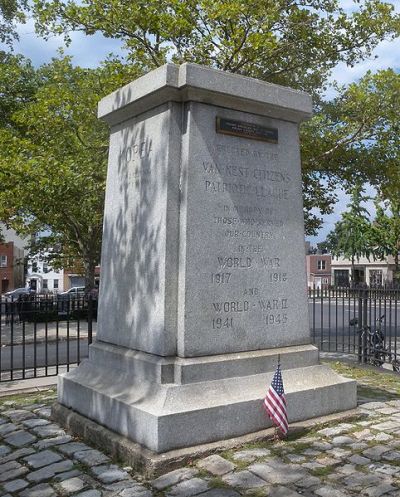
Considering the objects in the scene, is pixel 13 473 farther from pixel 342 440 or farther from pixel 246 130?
pixel 246 130

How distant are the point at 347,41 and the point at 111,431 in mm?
10769

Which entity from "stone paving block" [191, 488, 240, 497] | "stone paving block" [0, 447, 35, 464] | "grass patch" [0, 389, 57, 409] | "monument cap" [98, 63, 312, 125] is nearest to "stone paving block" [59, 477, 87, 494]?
"stone paving block" [0, 447, 35, 464]

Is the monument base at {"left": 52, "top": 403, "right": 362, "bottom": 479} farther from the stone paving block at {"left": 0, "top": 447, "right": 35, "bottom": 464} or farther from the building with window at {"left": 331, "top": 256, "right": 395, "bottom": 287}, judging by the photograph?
the building with window at {"left": 331, "top": 256, "right": 395, "bottom": 287}

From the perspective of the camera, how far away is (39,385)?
836 centimetres

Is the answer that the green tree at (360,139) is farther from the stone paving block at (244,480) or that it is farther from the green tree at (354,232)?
the green tree at (354,232)

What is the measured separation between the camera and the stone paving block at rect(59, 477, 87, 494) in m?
4.04

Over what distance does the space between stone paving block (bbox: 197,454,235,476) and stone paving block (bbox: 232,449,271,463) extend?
137 millimetres

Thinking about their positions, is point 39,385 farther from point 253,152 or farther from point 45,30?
point 45,30

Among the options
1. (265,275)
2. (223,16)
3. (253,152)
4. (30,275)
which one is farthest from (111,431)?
(30,275)

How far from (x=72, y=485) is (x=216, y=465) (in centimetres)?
115

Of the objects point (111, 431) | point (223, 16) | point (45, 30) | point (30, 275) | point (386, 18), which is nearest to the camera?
point (111, 431)

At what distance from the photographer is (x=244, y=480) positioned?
161 inches

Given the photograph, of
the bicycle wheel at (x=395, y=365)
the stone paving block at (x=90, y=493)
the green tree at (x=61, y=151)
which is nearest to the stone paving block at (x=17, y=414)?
the stone paving block at (x=90, y=493)

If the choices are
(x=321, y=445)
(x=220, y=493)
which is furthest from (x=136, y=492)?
(x=321, y=445)
